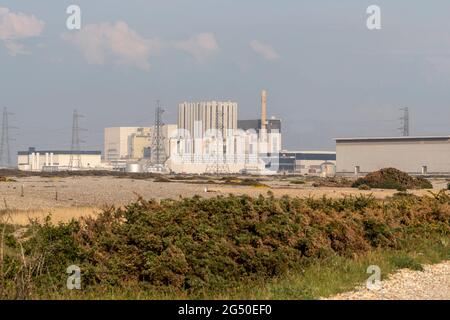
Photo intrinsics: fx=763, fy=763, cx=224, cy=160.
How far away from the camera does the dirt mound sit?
85.3 m

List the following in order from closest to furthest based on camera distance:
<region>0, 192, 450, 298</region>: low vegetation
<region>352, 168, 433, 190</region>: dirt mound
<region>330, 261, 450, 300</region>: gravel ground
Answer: <region>330, 261, 450, 300</region>: gravel ground → <region>0, 192, 450, 298</region>: low vegetation → <region>352, 168, 433, 190</region>: dirt mound

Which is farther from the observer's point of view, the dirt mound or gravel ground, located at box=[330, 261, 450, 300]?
the dirt mound

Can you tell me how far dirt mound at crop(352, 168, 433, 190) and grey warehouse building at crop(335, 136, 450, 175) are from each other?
47.8m

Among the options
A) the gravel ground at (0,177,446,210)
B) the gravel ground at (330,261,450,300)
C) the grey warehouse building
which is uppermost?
the grey warehouse building


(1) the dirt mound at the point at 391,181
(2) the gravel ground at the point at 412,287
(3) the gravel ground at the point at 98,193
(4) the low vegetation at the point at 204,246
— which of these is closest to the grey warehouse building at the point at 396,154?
(1) the dirt mound at the point at 391,181

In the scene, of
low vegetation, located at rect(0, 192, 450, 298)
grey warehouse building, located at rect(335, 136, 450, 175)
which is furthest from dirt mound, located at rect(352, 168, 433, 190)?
low vegetation, located at rect(0, 192, 450, 298)

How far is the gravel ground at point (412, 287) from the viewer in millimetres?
11883

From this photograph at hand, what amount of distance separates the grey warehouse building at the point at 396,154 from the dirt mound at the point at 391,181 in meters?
47.8

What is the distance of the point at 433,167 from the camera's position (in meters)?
138

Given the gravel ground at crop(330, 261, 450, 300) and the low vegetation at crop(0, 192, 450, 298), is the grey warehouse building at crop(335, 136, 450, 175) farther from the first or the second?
the gravel ground at crop(330, 261, 450, 300)

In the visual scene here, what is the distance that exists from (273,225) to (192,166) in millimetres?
178655

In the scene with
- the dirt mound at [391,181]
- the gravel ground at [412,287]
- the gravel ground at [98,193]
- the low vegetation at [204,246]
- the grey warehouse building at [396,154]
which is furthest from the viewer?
the grey warehouse building at [396,154]

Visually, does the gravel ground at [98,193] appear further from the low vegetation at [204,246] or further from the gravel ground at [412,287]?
the gravel ground at [412,287]
